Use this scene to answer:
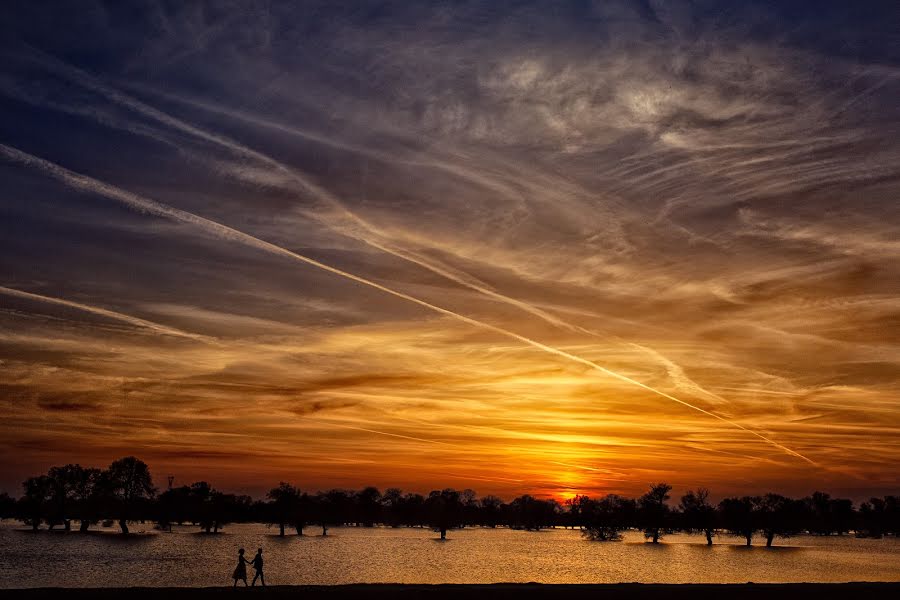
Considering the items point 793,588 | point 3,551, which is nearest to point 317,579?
point 793,588

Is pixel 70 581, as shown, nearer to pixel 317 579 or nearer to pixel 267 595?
pixel 317 579

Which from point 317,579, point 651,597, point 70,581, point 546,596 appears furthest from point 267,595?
point 70,581

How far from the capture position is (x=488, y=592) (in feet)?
156

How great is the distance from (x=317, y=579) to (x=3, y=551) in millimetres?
83337

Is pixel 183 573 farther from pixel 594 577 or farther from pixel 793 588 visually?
pixel 793 588

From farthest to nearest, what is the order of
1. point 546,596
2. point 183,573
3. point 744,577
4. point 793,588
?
point 744,577
point 183,573
point 793,588
point 546,596

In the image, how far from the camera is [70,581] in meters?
75.0

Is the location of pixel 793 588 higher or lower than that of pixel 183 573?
higher

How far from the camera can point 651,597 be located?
47219mm

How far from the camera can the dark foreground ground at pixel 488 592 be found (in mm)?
40875

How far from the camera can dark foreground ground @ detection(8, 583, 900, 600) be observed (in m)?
40.9

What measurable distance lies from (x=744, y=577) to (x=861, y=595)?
175 feet

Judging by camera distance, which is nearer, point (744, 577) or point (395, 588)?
point (395, 588)

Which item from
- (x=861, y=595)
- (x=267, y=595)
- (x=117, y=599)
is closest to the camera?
(x=117, y=599)
